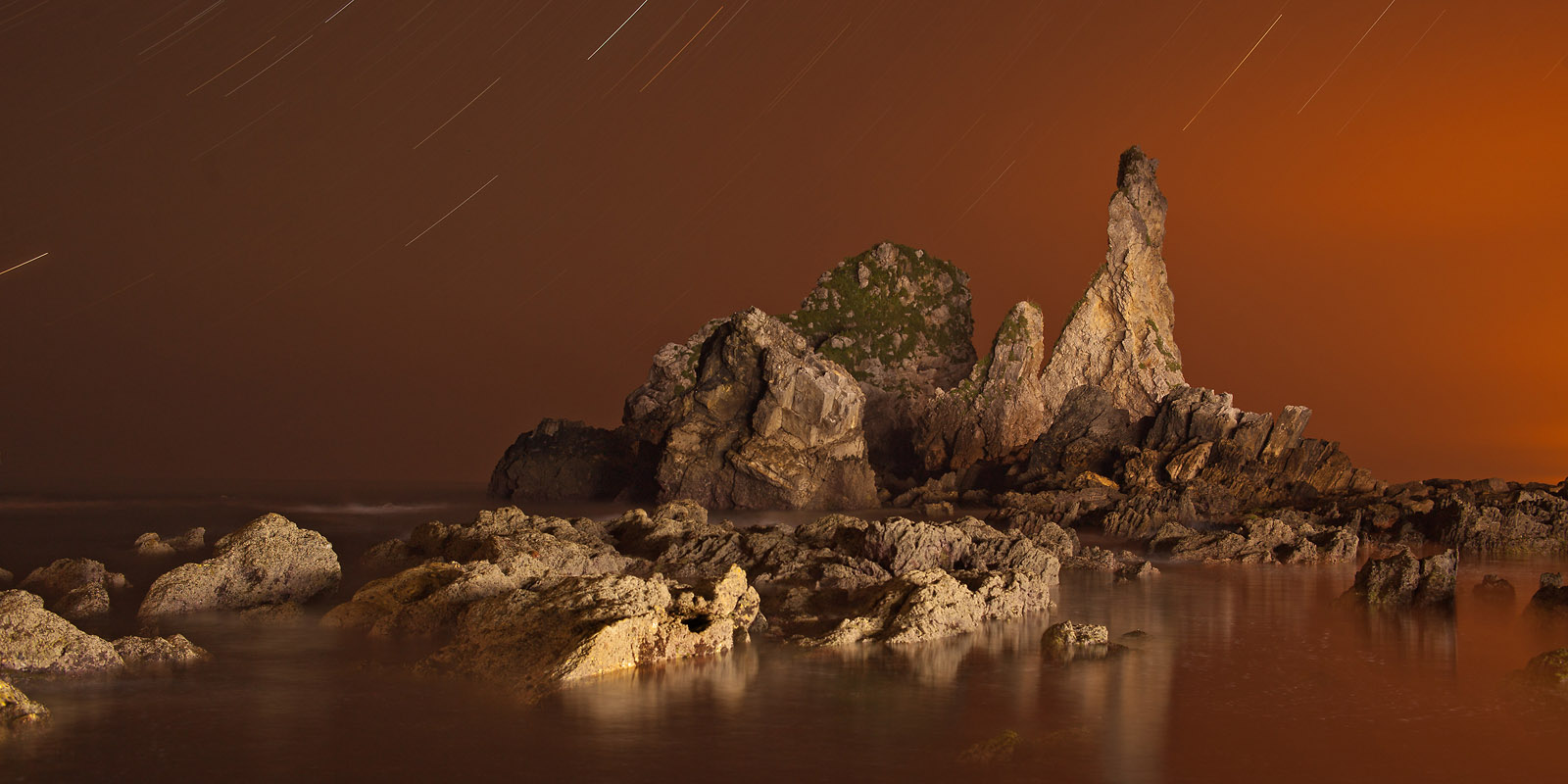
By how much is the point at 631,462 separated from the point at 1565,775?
40.9 metres

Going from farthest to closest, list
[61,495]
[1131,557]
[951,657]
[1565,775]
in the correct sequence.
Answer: [61,495], [1131,557], [951,657], [1565,775]

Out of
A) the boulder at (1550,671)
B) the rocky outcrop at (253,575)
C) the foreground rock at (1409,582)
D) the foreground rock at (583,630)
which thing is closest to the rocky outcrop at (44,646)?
the foreground rock at (583,630)

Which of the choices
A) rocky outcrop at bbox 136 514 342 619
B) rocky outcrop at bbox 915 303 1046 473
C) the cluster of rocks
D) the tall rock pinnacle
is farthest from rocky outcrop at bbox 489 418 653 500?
rocky outcrop at bbox 136 514 342 619

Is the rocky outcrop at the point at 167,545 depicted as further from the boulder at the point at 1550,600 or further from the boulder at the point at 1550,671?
the boulder at the point at 1550,600

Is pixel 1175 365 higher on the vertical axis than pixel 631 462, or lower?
higher

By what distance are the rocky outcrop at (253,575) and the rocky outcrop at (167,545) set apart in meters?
6.69

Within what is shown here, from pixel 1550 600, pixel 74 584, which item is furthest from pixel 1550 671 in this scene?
pixel 74 584

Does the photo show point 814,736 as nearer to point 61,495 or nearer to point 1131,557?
point 1131,557

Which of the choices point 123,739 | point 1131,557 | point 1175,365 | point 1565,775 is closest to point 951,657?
point 1565,775

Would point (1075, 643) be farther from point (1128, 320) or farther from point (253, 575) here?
point (1128, 320)

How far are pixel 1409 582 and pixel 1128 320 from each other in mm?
39200

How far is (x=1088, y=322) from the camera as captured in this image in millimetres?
54750

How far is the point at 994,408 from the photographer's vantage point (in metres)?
51.0

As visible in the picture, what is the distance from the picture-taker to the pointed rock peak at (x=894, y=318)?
179 feet
